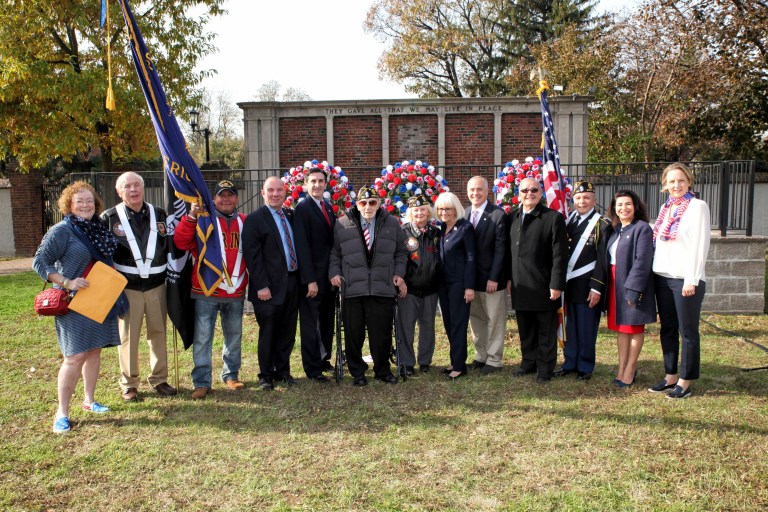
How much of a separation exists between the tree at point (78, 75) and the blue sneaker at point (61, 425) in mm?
10170

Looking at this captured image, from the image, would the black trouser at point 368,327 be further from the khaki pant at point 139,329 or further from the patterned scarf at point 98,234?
the patterned scarf at point 98,234

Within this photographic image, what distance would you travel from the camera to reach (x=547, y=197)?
7281mm

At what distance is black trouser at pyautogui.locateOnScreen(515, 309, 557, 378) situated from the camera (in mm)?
6016

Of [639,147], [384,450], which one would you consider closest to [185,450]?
[384,450]

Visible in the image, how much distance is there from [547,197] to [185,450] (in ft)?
15.7

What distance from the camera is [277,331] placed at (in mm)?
5949

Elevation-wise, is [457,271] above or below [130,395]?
above

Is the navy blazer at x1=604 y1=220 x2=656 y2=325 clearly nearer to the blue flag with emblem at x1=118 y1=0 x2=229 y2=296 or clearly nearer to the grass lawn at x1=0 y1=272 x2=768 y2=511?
the grass lawn at x1=0 y1=272 x2=768 y2=511

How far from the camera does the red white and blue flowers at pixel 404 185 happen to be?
773 cm

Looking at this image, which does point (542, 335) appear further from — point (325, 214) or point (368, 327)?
point (325, 214)

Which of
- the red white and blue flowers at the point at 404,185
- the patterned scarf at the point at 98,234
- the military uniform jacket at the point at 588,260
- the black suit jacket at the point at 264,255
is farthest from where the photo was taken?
the red white and blue flowers at the point at 404,185

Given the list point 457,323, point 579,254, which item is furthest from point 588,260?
point 457,323

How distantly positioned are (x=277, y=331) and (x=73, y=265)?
1868 mm

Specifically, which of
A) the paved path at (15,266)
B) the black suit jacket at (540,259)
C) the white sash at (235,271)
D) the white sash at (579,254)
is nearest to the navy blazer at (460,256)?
the black suit jacket at (540,259)
